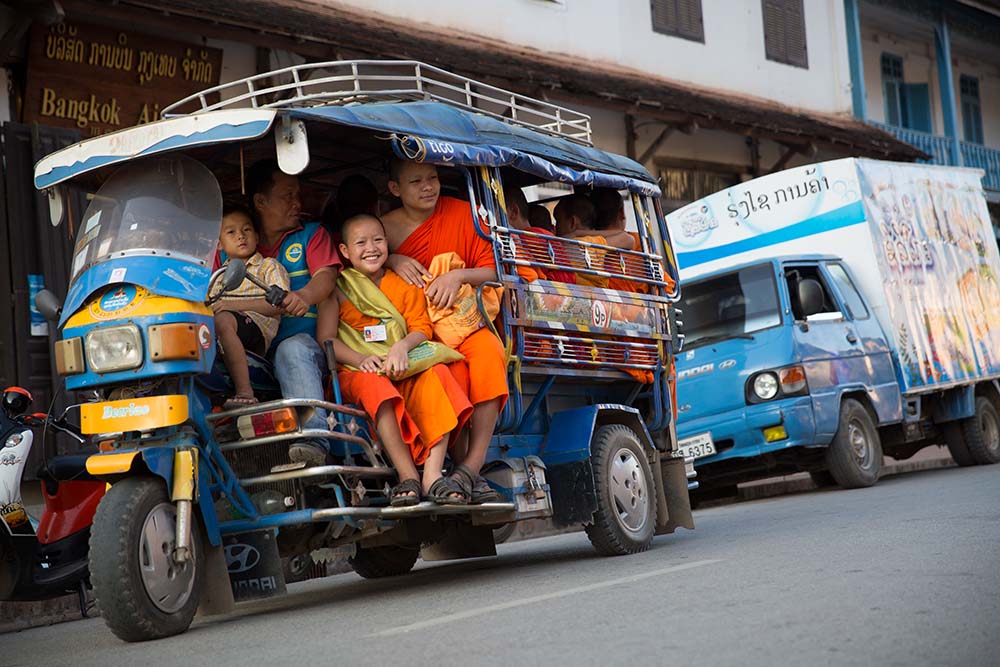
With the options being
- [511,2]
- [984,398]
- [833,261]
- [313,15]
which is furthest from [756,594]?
[511,2]

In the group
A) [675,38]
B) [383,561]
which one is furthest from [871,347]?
[675,38]

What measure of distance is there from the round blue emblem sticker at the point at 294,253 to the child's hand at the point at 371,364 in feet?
2.05

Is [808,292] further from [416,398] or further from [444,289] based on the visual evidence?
[416,398]

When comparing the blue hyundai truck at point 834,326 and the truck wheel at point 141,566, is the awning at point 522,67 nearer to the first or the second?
the blue hyundai truck at point 834,326

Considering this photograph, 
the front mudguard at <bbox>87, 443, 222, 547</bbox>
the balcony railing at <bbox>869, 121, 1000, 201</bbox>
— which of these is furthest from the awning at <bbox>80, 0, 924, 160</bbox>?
the front mudguard at <bbox>87, 443, 222, 547</bbox>

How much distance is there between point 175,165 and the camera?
6.28 meters

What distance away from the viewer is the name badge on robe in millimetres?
6914

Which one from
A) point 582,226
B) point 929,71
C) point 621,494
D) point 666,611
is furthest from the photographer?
point 929,71

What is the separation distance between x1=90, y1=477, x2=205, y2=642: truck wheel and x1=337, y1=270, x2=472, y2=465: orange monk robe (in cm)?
112

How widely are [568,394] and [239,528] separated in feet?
8.92

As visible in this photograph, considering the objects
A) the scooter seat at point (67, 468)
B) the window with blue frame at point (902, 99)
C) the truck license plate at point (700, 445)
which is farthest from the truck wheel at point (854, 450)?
the window with blue frame at point (902, 99)

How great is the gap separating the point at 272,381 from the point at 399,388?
2.13 ft

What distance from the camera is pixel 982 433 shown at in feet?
48.5

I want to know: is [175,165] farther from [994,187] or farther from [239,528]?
[994,187]
